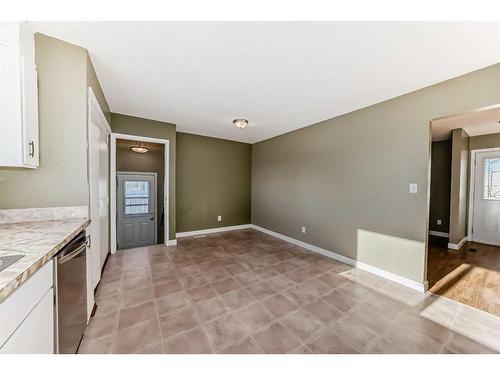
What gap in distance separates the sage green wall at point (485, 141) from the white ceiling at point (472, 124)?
10cm

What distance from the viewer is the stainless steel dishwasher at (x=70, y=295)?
3.71 ft

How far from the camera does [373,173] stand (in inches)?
110

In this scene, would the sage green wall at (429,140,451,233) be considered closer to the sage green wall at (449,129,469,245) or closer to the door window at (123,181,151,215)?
the sage green wall at (449,129,469,245)

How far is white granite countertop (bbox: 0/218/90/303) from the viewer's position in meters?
0.75

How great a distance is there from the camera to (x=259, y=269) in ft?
9.43

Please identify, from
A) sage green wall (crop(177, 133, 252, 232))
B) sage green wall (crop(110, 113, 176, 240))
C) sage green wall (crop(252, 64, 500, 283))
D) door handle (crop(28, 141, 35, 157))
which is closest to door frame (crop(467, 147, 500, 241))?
sage green wall (crop(252, 64, 500, 283))

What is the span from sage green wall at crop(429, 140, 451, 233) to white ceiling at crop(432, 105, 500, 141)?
43cm

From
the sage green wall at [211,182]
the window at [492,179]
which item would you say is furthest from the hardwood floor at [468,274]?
the sage green wall at [211,182]

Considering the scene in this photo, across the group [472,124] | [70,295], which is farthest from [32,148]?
[472,124]

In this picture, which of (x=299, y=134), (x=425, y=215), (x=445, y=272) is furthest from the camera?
(x=299, y=134)

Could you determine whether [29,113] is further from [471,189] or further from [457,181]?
[471,189]
